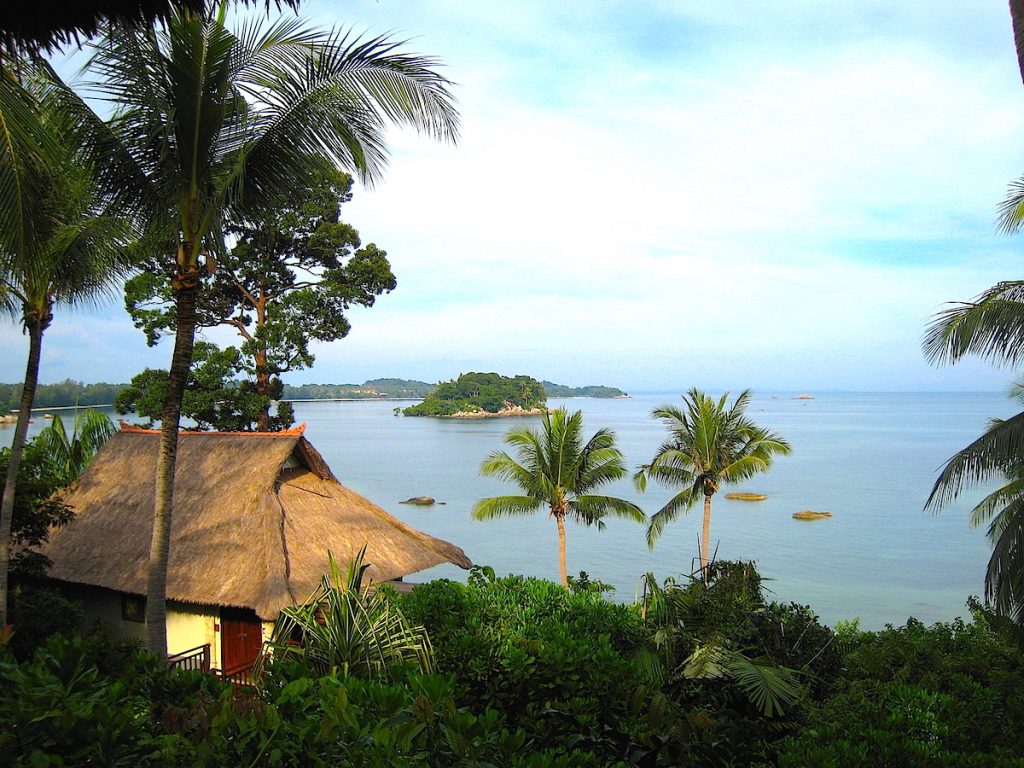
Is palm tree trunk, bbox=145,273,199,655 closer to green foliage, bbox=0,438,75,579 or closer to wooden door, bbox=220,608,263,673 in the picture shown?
green foliage, bbox=0,438,75,579

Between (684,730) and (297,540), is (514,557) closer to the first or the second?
(297,540)

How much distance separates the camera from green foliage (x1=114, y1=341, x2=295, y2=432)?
2077 centimetres

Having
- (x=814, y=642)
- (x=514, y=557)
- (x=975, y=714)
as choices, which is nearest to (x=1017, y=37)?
(x=975, y=714)

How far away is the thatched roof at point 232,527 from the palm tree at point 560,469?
5870 mm

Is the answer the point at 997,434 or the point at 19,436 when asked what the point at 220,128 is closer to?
the point at 19,436

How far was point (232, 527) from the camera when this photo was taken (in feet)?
42.8

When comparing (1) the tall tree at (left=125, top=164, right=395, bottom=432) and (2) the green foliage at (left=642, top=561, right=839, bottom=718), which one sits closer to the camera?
(2) the green foliage at (left=642, top=561, right=839, bottom=718)

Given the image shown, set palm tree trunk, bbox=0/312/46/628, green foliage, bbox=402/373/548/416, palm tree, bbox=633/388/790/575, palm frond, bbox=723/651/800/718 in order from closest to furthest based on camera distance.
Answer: palm frond, bbox=723/651/800/718 → palm tree trunk, bbox=0/312/46/628 → palm tree, bbox=633/388/790/575 → green foliage, bbox=402/373/548/416

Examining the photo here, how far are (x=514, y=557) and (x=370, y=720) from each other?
99.7ft

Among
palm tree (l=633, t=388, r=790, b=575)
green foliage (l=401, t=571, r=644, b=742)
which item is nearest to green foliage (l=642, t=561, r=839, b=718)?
Answer: green foliage (l=401, t=571, r=644, b=742)

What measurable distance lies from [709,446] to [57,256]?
1641 centimetres

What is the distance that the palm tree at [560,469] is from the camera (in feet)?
66.1

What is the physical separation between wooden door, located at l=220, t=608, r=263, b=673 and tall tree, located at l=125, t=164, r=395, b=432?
31.2ft

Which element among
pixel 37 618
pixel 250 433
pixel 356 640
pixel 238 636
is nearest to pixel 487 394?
pixel 250 433
